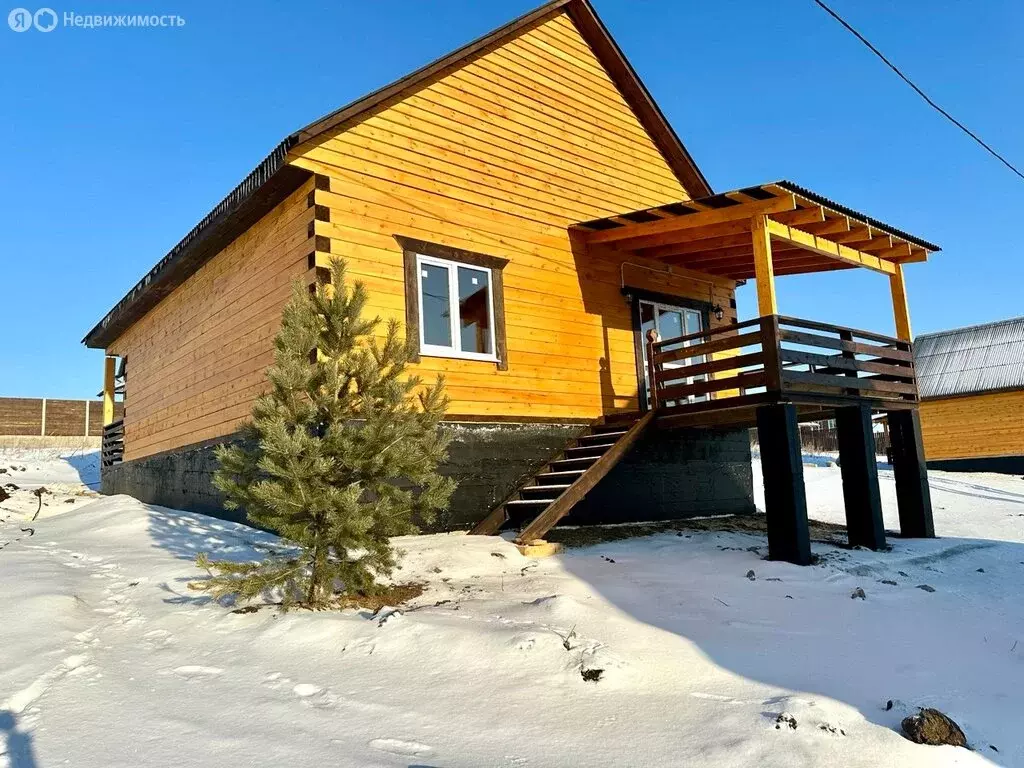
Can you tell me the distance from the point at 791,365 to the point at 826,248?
1913mm

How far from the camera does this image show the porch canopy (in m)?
9.06

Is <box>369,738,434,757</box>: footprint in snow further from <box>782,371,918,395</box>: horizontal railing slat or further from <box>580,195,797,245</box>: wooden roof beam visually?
<box>580,195,797,245</box>: wooden roof beam

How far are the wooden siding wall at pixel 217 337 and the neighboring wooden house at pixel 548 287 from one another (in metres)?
0.05

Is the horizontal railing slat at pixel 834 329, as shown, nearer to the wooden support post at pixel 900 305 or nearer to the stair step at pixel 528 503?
the wooden support post at pixel 900 305

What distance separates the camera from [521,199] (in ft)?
35.4

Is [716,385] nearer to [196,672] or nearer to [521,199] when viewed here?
[521,199]

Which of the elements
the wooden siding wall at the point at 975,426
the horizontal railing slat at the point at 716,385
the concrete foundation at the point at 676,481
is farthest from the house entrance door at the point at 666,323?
the wooden siding wall at the point at 975,426

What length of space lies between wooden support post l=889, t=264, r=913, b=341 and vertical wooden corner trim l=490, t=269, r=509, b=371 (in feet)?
20.0

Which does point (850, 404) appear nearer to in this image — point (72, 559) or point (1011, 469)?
point (72, 559)

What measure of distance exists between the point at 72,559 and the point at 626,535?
21.5 ft

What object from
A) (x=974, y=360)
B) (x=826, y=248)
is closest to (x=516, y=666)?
(x=826, y=248)

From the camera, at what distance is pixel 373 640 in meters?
4.66

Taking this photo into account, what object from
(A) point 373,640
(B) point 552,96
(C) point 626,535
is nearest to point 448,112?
(B) point 552,96

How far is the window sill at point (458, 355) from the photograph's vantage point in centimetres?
927
